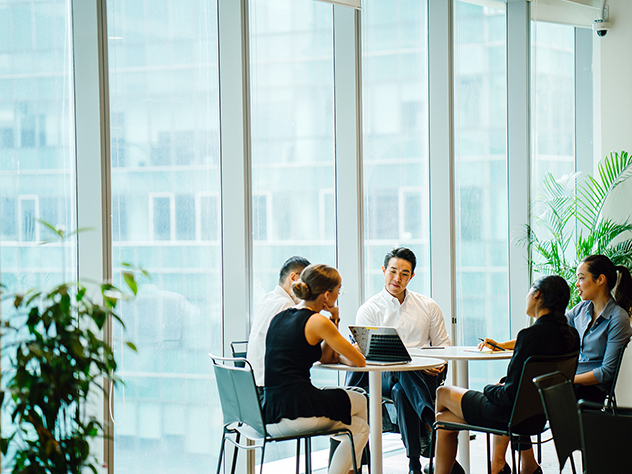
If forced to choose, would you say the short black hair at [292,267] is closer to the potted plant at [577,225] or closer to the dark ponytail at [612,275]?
the dark ponytail at [612,275]

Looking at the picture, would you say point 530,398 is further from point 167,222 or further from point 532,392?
point 167,222

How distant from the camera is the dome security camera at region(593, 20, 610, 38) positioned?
539cm

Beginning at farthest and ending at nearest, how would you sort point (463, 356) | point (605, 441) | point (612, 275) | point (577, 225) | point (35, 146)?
point (577, 225) < point (612, 275) < point (463, 356) < point (35, 146) < point (605, 441)

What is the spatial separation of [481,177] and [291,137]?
180 centimetres

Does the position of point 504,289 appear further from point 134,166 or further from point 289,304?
point 134,166

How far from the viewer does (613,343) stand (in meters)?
3.70

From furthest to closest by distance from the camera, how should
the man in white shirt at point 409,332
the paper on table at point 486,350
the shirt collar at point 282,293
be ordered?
the man in white shirt at point 409,332
the shirt collar at point 282,293
the paper on table at point 486,350

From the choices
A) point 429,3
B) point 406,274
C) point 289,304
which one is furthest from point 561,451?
point 429,3

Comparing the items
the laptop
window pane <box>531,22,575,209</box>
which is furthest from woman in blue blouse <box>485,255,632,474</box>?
window pane <box>531,22,575,209</box>

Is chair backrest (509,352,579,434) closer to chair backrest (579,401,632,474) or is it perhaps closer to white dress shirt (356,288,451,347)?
chair backrest (579,401,632,474)

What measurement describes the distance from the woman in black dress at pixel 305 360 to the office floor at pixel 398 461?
120 cm

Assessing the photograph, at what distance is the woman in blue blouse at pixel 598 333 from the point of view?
369cm

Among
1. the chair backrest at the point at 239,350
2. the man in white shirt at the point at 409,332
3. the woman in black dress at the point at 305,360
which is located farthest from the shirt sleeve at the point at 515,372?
the chair backrest at the point at 239,350

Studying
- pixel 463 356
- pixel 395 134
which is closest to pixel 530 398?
pixel 463 356
